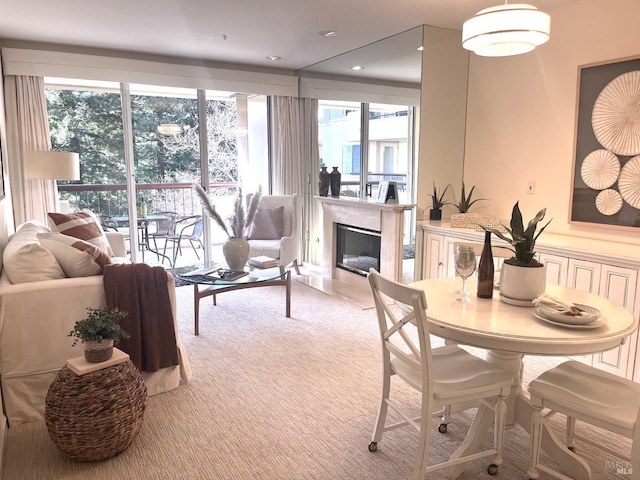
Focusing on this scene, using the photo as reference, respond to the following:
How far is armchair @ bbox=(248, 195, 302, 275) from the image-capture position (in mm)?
5200

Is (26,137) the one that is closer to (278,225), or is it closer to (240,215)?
(240,215)

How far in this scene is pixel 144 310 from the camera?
8.74ft

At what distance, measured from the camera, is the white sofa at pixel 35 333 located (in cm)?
240

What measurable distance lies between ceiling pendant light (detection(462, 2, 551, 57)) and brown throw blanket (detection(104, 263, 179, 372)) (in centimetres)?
207

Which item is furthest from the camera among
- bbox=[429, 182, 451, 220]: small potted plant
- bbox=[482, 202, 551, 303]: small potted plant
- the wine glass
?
bbox=[429, 182, 451, 220]: small potted plant

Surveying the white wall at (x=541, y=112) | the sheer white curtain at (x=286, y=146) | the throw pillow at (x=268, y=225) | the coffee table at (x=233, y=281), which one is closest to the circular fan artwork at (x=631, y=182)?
the white wall at (x=541, y=112)

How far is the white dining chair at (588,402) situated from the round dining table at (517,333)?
0.17m

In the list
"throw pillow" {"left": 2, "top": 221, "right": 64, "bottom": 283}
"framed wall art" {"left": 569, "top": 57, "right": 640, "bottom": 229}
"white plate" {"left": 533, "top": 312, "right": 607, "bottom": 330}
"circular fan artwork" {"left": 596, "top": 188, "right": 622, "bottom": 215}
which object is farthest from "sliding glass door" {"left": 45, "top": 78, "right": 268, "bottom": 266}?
"white plate" {"left": 533, "top": 312, "right": 607, "bottom": 330}

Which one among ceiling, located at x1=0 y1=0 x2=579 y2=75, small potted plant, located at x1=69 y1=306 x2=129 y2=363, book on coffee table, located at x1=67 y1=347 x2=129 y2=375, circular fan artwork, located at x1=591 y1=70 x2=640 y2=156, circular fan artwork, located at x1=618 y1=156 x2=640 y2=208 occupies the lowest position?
book on coffee table, located at x1=67 y1=347 x2=129 y2=375

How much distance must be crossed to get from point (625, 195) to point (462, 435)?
79.8 inches

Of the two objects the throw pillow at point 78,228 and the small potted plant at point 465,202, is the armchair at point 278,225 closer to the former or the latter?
the throw pillow at point 78,228

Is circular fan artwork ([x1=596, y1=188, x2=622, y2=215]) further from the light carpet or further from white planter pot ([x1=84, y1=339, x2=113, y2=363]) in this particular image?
white planter pot ([x1=84, y1=339, x2=113, y2=363])

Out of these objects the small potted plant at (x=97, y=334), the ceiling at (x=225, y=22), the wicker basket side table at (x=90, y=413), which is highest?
the ceiling at (x=225, y=22)

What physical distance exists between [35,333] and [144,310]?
54cm
